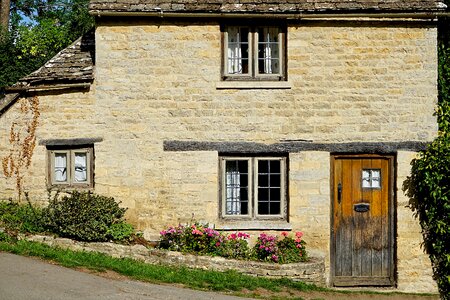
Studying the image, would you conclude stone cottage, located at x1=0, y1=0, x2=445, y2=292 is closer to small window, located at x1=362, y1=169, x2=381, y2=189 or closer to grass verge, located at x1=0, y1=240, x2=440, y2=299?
small window, located at x1=362, y1=169, x2=381, y2=189

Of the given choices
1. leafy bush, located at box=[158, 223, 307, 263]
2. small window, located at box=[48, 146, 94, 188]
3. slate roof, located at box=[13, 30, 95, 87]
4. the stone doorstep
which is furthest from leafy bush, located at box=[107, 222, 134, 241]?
slate roof, located at box=[13, 30, 95, 87]

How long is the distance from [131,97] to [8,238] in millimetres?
3761

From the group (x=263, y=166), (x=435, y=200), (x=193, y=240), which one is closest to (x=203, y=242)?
(x=193, y=240)

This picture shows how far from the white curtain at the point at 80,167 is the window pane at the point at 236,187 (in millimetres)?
3091

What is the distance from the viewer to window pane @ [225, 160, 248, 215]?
13469 mm

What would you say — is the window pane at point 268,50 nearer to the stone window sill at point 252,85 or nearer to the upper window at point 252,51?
the upper window at point 252,51

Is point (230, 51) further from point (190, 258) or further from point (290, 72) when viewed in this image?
point (190, 258)

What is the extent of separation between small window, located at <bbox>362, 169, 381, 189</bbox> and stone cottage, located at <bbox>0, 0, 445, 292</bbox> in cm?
3

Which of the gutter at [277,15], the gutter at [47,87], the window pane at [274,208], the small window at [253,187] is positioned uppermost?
the gutter at [277,15]

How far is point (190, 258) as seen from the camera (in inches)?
484

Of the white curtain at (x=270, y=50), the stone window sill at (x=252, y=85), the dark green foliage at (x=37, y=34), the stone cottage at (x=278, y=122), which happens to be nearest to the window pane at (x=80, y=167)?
the stone cottage at (x=278, y=122)

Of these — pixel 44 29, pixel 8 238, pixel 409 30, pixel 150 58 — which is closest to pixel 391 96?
pixel 409 30

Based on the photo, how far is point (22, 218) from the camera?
13164 mm

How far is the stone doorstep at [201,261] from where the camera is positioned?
12219 millimetres
